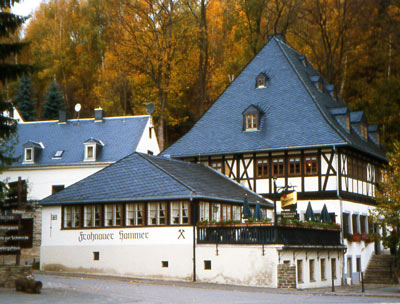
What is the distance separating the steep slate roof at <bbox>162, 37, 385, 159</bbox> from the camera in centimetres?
3838

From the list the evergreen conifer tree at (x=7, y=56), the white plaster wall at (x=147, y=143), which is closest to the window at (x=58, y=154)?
the white plaster wall at (x=147, y=143)

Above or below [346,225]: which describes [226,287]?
below

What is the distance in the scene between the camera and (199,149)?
41156 millimetres

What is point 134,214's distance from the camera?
1298 inches

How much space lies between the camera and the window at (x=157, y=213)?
105 feet

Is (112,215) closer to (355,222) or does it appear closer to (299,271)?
(299,271)

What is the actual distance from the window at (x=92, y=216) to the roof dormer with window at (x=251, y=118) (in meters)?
11.3

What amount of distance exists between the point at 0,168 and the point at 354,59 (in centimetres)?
3834

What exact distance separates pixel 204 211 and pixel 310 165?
335 inches

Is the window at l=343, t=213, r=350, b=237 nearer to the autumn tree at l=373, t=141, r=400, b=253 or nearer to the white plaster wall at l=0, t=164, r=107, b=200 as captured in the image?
the autumn tree at l=373, t=141, r=400, b=253

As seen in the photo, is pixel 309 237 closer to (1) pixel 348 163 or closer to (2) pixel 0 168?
(1) pixel 348 163

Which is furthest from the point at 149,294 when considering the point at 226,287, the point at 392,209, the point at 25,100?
the point at 25,100

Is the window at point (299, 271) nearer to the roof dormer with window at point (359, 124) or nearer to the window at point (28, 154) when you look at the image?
the roof dormer with window at point (359, 124)

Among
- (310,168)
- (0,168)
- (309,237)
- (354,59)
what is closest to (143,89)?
(354,59)
